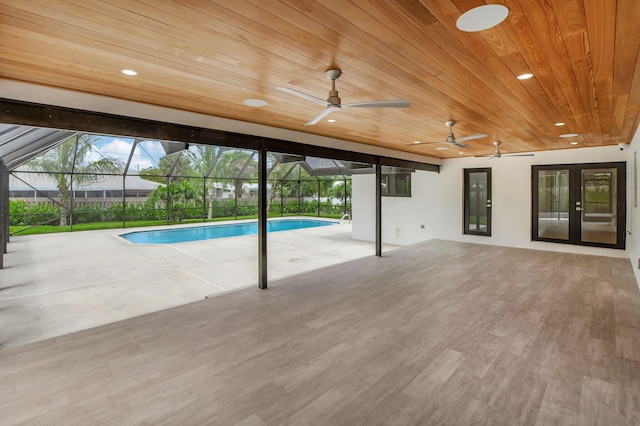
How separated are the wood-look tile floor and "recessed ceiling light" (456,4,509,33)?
230cm

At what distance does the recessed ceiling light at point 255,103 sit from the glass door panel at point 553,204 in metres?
6.92

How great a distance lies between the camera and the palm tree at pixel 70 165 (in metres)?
10.9

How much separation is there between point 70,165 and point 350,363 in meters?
12.8

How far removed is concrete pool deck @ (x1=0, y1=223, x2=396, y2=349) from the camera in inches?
157

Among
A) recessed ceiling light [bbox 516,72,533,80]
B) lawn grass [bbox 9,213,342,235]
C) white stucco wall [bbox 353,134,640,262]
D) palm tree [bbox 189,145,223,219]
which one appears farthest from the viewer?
palm tree [bbox 189,145,223,219]

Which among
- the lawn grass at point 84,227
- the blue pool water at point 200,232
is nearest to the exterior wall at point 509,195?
the blue pool water at point 200,232

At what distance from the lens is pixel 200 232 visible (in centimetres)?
1247

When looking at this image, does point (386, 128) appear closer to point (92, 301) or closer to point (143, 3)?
point (143, 3)

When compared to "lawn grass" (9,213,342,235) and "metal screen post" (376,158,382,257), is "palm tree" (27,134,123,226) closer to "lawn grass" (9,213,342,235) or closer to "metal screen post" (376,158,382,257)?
"lawn grass" (9,213,342,235)

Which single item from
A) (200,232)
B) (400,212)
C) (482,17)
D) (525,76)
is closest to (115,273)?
(200,232)

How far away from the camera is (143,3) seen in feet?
5.50

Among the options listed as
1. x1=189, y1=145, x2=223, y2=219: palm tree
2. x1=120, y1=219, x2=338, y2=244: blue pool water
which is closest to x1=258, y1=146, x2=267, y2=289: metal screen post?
x1=120, y1=219, x2=338, y2=244: blue pool water

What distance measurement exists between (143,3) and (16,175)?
12.5 metres

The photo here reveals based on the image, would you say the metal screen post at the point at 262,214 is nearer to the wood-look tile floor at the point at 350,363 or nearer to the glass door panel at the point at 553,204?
the wood-look tile floor at the point at 350,363
